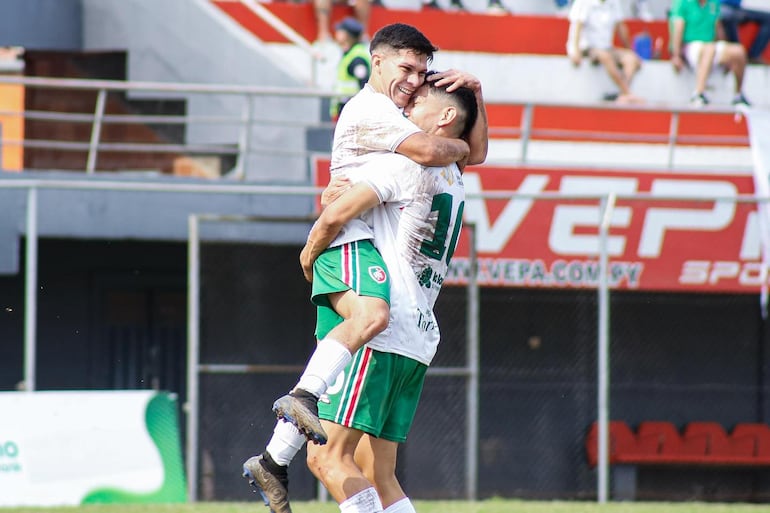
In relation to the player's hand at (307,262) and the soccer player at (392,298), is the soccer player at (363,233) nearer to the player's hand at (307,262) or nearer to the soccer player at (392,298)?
the soccer player at (392,298)

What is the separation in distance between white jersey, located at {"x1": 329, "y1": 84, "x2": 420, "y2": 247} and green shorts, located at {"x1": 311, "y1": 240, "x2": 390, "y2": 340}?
0.05 metres

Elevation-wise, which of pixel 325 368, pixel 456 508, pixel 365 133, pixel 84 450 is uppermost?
pixel 365 133

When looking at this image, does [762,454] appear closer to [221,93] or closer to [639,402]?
A: [639,402]

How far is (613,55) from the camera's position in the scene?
51.9 ft

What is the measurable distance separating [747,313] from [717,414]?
124cm

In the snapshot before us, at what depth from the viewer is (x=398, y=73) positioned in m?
5.40

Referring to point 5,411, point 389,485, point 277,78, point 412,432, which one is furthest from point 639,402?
point 389,485

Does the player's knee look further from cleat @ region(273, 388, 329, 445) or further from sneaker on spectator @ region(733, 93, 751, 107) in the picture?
sneaker on spectator @ region(733, 93, 751, 107)

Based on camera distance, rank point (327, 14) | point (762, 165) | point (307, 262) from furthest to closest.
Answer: point (327, 14)
point (762, 165)
point (307, 262)

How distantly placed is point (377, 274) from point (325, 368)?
17.7 inches

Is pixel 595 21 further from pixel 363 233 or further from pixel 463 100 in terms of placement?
pixel 363 233

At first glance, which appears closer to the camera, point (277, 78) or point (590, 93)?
point (277, 78)

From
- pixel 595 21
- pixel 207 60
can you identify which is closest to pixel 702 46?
pixel 595 21

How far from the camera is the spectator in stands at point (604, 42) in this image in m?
15.5
